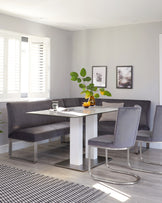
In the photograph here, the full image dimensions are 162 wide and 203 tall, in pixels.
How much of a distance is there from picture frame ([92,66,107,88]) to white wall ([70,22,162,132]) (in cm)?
9

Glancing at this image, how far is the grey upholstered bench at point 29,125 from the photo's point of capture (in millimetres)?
4704

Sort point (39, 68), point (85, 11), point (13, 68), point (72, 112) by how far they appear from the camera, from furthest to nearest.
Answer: point (39, 68), point (13, 68), point (85, 11), point (72, 112)

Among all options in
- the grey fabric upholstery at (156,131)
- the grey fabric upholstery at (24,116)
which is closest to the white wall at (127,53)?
the grey fabric upholstery at (24,116)

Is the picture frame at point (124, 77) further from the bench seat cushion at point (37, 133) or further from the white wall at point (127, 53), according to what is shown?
the bench seat cushion at point (37, 133)

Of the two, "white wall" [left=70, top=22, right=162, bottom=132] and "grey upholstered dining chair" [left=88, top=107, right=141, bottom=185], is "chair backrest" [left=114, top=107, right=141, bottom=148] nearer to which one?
"grey upholstered dining chair" [left=88, top=107, right=141, bottom=185]

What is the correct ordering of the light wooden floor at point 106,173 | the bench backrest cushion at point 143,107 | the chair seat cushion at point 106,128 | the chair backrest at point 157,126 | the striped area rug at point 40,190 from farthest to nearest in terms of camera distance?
the bench backrest cushion at point 143,107, the chair seat cushion at point 106,128, the chair backrest at point 157,126, the light wooden floor at point 106,173, the striped area rug at point 40,190

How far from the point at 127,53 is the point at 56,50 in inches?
61.6

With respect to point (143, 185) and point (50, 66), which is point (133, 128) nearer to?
point (143, 185)

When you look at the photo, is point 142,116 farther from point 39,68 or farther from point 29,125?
point 39,68

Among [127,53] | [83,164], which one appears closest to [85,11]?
[127,53]

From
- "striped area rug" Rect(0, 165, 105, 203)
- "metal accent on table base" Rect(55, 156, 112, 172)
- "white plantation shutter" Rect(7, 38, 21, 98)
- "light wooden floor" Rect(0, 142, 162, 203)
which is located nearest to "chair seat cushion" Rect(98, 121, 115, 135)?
"light wooden floor" Rect(0, 142, 162, 203)

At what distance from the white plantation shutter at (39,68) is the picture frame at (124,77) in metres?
1.53

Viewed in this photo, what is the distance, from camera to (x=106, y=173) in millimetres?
4078

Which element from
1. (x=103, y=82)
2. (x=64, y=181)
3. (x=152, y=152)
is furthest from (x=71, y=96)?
(x=64, y=181)
